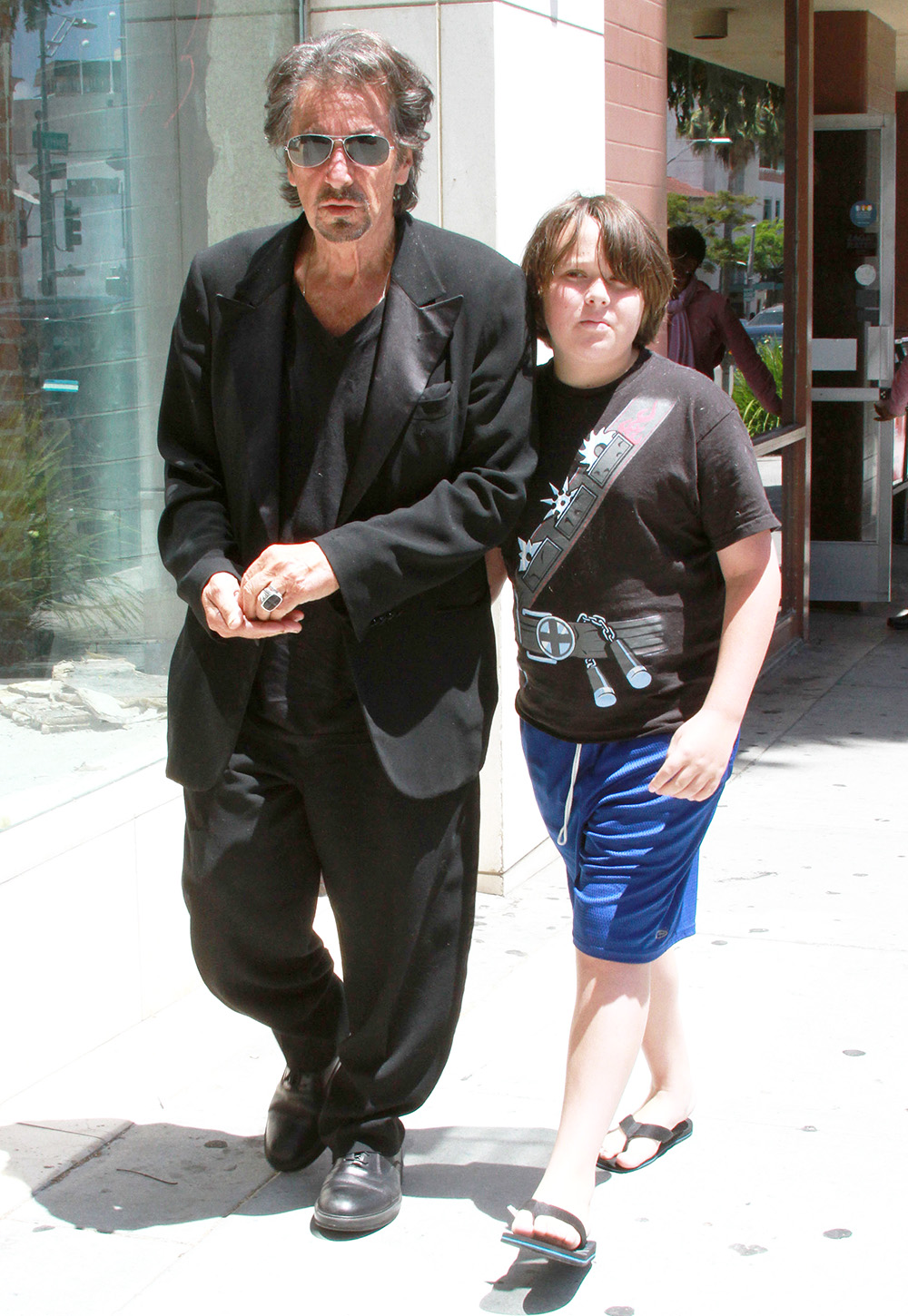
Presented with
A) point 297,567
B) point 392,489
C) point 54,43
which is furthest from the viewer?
point 54,43

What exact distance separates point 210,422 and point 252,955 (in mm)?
883

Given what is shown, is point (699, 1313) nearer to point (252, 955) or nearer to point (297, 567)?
point (252, 955)

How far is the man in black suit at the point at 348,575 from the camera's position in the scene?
2395 millimetres

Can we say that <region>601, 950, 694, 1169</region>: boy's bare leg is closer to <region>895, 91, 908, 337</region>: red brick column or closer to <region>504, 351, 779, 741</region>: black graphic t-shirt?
<region>504, 351, 779, 741</region>: black graphic t-shirt

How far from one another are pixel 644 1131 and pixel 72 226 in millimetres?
2275

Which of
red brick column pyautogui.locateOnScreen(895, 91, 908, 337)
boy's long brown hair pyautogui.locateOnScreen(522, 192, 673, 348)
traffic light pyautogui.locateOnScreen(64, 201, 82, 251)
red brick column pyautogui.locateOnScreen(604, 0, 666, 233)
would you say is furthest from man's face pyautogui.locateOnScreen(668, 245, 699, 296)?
red brick column pyautogui.locateOnScreen(895, 91, 908, 337)

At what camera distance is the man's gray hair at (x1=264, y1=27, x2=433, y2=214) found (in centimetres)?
237

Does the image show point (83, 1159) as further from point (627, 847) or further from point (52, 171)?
point (52, 171)

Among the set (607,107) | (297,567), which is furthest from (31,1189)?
(607,107)

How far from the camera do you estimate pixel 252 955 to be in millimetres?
2662

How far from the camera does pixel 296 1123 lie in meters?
2.86

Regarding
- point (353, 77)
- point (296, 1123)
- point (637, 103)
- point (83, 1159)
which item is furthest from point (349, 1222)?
point (637, 103)

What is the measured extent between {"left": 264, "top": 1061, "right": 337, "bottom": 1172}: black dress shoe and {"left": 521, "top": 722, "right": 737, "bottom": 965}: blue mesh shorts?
63 centimetres

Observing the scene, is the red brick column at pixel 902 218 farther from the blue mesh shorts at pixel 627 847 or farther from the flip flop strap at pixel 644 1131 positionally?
the blue mesh shorts at pixel 627 847
